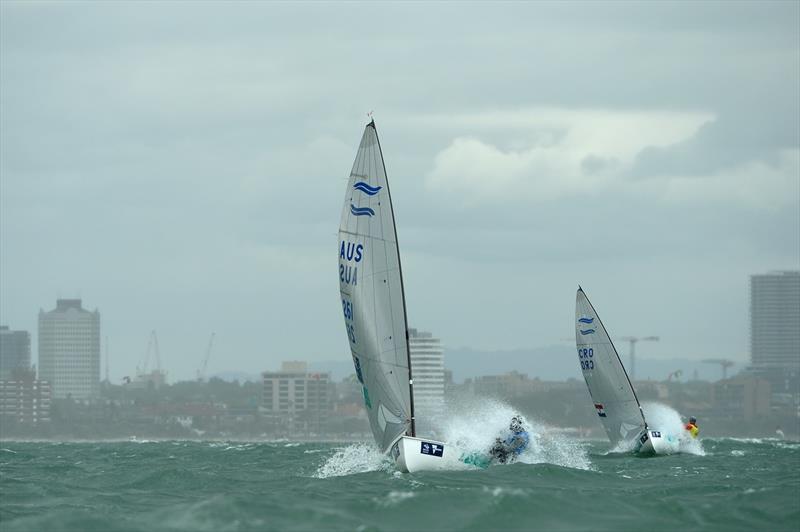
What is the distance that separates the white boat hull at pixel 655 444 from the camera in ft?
200

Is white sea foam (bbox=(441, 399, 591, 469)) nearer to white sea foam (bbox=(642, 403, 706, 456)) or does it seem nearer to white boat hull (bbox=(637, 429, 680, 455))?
white boat hull (bbox=(637, 429, 680, 455))

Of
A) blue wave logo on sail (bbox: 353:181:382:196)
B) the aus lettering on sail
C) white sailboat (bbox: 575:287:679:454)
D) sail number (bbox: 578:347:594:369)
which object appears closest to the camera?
blue wave logo on sail (bbox: 353:181:382:196)

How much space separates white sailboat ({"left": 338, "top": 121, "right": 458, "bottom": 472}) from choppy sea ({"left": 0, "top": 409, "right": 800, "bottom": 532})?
79cm

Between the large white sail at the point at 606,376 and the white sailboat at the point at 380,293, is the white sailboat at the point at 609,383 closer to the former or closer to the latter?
the large white sail at the point at 606,376

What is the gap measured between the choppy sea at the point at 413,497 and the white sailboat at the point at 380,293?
31.2 inches

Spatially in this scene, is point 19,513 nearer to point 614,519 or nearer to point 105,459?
point 614,519

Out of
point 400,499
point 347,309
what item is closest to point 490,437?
point 347,309

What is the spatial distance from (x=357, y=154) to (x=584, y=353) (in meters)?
27.5

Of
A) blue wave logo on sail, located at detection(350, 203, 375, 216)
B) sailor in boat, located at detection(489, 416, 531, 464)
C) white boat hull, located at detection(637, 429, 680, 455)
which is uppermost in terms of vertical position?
blue wave logo on sail, located at detection(350, 203, 375, 216)

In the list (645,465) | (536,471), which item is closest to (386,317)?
(536,471)

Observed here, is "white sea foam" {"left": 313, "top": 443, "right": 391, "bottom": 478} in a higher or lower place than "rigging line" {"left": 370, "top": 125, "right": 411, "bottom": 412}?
lower

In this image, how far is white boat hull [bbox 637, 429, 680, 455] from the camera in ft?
200

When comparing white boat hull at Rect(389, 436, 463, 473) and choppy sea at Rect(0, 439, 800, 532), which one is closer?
choppy sea at Rect(0, 439, 800, 532)

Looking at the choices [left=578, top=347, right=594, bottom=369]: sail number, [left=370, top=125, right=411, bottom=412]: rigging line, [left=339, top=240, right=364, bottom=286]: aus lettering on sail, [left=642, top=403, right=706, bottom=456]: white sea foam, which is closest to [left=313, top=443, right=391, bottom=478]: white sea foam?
[left=370, top=125, right=411, bottom=412]: rigging line
